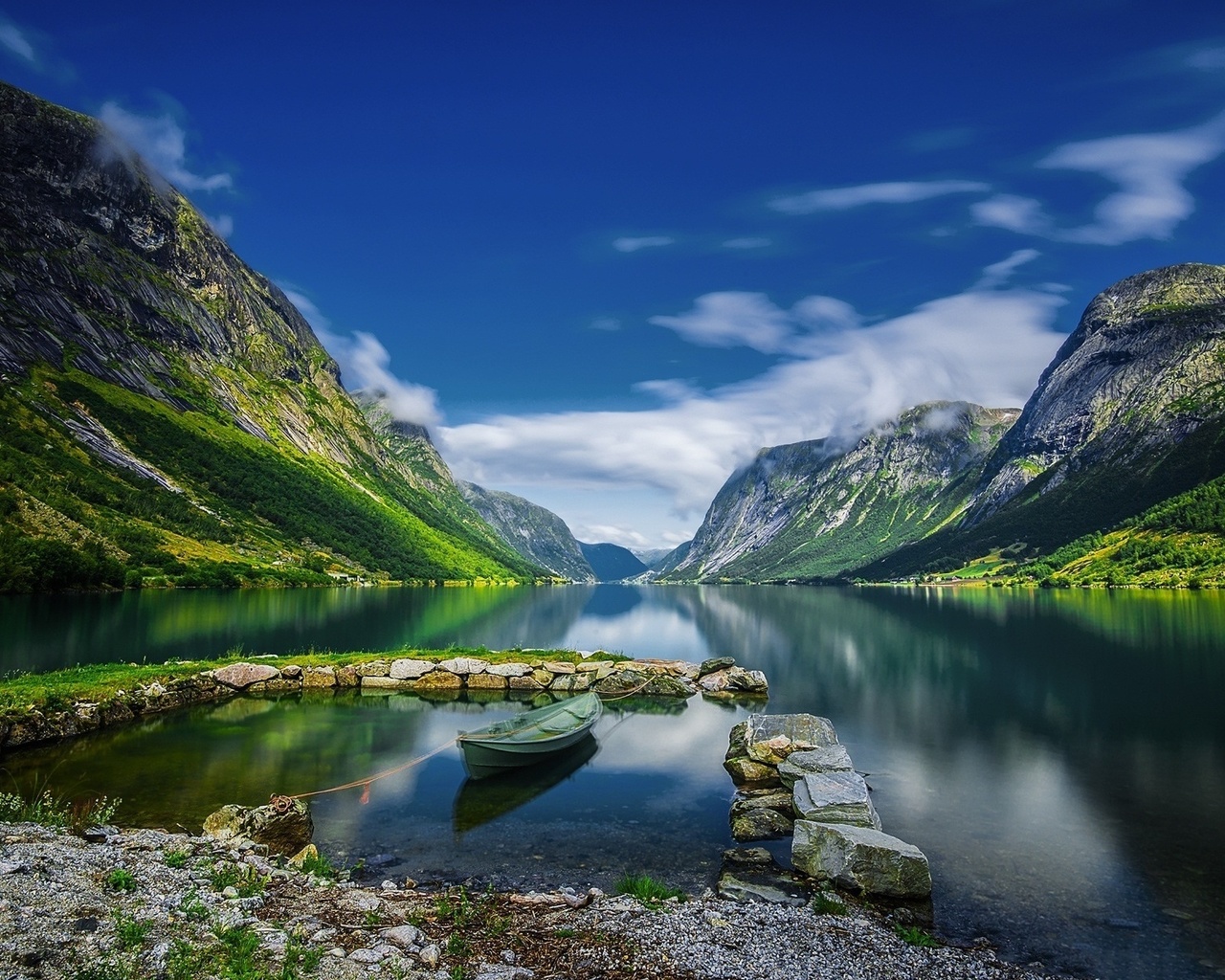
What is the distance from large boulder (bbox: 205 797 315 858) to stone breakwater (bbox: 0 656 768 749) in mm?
23248

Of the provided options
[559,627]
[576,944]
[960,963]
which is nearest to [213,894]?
[576,944]

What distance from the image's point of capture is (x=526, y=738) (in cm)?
2767

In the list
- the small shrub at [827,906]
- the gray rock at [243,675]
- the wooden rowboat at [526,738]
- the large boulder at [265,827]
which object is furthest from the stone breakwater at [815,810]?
the gray rock at [243,675]

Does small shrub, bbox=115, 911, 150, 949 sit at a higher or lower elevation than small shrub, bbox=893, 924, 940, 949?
higher

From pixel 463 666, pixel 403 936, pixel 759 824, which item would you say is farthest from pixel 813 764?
pixel 463 666

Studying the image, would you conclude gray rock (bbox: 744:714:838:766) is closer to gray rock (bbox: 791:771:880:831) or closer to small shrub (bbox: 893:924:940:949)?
gray rock (bbox: 791:771:880:831)

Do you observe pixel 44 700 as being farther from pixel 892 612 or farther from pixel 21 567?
pixel 892 612

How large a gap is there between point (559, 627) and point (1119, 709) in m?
65.0

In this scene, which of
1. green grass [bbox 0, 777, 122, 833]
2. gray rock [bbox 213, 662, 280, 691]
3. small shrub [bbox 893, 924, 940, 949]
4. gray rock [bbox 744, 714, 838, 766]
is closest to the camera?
small shrub [bbox 893, 924, 940, 949]

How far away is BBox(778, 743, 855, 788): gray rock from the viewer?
23.5 metres

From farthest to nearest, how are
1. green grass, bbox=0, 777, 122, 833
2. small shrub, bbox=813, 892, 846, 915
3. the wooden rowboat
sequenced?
the wooden rowboat
green grass, bbox=0, 777, 122, 833
small shrub, bbox=813, 892, 846, 915

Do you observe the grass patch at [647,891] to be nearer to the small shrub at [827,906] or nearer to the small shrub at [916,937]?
the small shrub at [827,906]

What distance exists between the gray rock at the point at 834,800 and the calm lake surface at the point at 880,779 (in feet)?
5.71

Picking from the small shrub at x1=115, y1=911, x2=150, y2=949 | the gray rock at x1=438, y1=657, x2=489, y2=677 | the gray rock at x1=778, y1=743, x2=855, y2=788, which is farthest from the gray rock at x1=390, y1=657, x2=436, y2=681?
the small shrub at x1=115, y1=911, x2=150, y2=949
